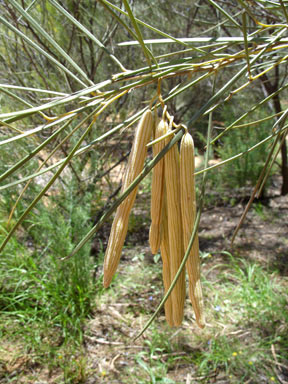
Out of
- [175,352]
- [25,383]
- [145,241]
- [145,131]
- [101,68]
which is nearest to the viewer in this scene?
[145,131]

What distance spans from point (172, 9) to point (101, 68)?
1.94 ft

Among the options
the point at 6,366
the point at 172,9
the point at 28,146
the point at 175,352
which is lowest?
the point at 175,352

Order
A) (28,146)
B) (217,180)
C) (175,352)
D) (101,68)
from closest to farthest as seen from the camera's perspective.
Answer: (175,352), (28,146), (101,68), (217,180)

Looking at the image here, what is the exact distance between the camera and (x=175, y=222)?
1.08 feet

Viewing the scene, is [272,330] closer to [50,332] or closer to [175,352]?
[175,352]

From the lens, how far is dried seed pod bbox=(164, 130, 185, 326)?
32 centimetres

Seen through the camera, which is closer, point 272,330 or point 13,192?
point 272,330

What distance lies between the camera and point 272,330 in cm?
147

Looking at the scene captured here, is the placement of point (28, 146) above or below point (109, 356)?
above

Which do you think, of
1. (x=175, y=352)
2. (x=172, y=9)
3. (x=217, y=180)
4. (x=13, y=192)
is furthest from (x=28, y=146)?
(x=217, y=180)

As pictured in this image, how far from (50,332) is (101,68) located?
1511 mm

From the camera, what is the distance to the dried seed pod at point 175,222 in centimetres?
32

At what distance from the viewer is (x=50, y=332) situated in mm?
1537

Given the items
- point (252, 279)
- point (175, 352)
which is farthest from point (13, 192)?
point (252, 279)
